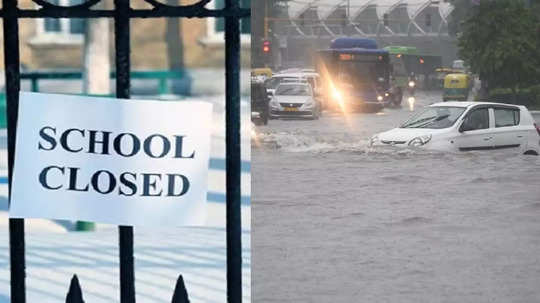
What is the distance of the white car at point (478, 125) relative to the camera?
1642 centimetres

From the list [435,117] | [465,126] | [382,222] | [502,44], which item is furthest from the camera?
[382,222]

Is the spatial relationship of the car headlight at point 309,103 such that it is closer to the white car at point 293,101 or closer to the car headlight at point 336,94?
the white car at point 293,101

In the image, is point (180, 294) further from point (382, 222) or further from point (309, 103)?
point (382, 222)

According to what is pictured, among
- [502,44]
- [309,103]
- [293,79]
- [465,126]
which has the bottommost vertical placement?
[465,126]

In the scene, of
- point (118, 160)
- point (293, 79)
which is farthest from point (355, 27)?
point (118, 160)

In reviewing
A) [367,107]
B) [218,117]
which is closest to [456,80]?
[367,107]

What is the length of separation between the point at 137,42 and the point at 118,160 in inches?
387

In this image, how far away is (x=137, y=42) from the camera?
12008mm

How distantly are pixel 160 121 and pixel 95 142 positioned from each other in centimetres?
15

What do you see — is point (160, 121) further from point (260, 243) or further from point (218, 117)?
point (260, 243)

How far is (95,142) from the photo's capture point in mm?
2322

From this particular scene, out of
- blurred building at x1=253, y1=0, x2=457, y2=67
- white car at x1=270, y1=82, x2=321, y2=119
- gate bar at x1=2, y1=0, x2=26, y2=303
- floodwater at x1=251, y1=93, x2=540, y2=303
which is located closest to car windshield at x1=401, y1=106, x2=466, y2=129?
blurred building at x1=253, y1=0, x2=457, y2=67

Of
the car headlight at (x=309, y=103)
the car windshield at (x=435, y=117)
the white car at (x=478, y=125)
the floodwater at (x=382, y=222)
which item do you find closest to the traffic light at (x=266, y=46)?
the car headlight at (x=309, y=103)

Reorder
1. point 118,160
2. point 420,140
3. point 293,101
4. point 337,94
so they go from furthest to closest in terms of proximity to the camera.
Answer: point 420,140, point 293,101, point 337,94, point 118,160
